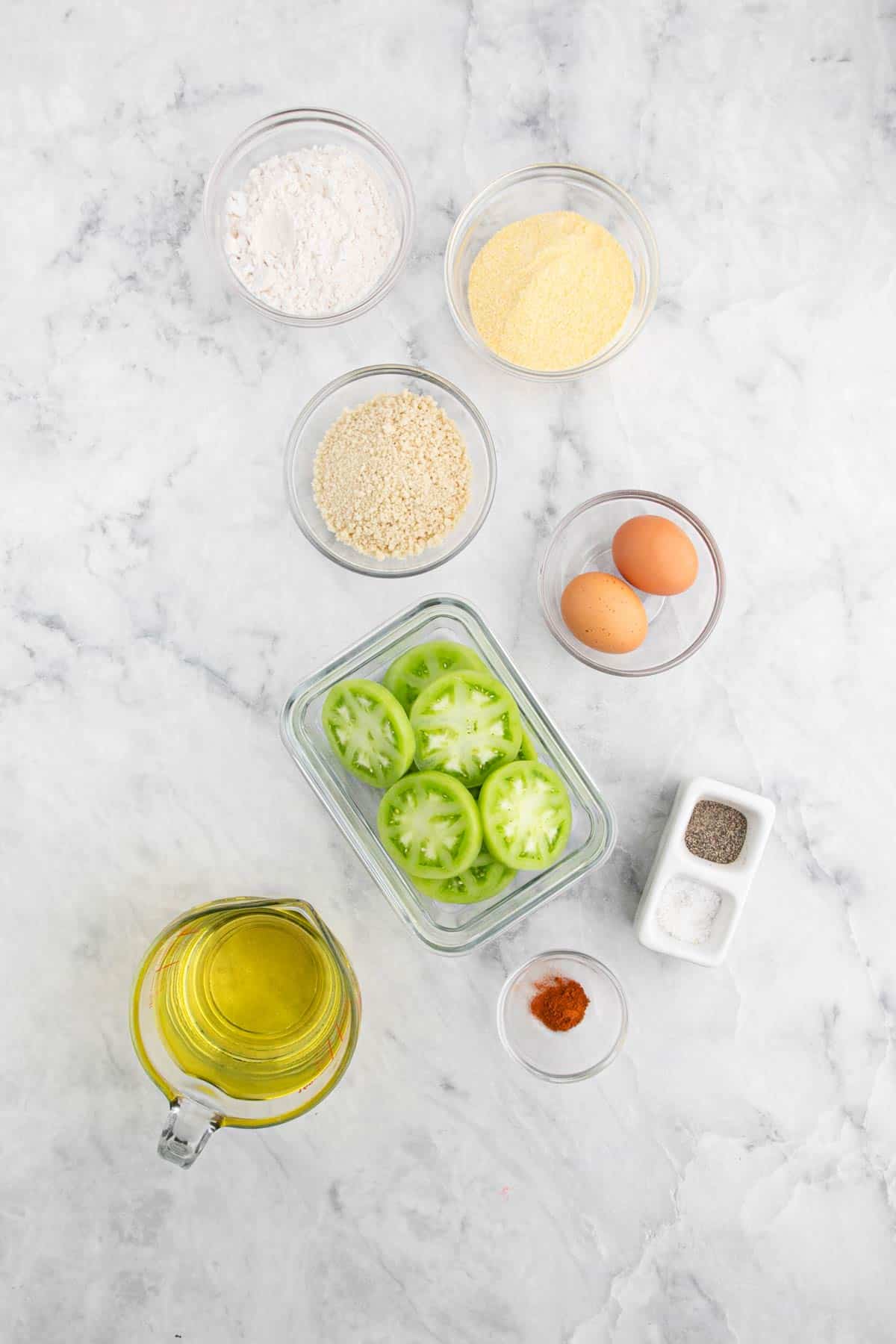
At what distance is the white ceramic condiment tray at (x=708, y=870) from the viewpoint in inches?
60.6

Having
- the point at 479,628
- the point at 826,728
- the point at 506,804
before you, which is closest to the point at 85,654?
the point at 479,628

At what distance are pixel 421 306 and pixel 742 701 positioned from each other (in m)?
0.89

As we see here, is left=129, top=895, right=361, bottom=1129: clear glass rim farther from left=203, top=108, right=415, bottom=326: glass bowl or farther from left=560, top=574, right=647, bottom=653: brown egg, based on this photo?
left=203, top=108, right=415, bottom=326: glass bowl

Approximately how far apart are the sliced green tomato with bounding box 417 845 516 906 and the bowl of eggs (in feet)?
1.29

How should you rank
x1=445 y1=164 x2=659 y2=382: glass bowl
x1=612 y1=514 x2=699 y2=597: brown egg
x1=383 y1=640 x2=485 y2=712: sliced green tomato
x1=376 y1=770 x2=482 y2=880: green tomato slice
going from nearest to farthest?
1. x1=376 y1=770 x2=482 y2=880: green tomato slice
2. x1=383 y1=640 x2=485 y2=712: sliced green tomato
3. x1=612 y1=514 x2=699 y2=597: brown egg
4. x1=445 y1=164 x2=659 y2=382: glass bowl

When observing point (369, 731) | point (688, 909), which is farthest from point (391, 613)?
point (688, 909)

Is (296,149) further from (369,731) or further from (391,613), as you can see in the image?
(369,731)

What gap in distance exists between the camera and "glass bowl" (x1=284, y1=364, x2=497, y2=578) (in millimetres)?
1604

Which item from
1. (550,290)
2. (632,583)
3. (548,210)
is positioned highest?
(548,210)

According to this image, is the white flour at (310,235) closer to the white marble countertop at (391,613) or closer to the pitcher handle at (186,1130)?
the white marble countertop at (391,613)

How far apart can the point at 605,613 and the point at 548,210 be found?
75 cm

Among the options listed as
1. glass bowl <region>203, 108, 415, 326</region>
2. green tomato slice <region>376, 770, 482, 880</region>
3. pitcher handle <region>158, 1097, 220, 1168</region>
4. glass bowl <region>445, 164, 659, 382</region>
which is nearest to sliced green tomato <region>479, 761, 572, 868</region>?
green tomato slice <region>376, 770, 482, 880</region>

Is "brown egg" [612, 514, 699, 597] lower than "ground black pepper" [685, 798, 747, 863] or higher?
higher

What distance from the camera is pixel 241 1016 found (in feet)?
4.76
